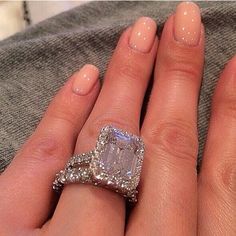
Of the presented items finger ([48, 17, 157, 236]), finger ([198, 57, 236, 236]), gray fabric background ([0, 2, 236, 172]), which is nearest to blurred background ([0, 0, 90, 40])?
gray fabric background ([0, 2, 236, 172])

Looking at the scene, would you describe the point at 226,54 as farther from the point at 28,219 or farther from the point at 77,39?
the point at 28,219

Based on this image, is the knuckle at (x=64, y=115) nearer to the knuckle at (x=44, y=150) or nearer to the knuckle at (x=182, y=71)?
the knuckle at (x=44, y=150)

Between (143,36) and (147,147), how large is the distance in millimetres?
150

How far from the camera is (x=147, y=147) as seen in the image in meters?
0.59

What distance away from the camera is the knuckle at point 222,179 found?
56 cm

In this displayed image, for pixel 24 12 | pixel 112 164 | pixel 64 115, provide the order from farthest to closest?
pixel 24 12 → pixel 64 115 → pixel 112 164

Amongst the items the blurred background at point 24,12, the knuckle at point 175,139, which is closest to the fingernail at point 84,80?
the knuckle at point 175,139

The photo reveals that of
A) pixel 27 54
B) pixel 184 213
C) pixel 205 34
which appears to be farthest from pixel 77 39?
pixel 184 213

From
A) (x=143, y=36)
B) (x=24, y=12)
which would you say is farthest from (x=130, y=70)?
(x=24, y=12)

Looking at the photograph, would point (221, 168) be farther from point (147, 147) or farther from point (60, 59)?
point (60, 59)

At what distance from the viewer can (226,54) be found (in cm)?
65

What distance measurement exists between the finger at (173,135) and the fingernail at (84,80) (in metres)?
0.08

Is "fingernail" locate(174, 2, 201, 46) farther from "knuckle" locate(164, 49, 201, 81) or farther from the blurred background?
the blurred background

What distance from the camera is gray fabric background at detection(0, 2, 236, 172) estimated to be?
639 millimetres
